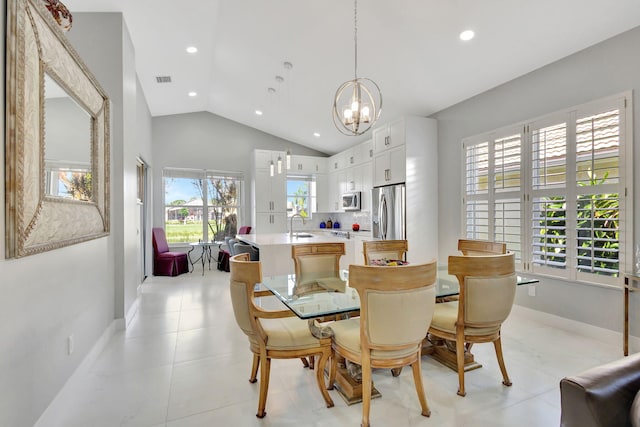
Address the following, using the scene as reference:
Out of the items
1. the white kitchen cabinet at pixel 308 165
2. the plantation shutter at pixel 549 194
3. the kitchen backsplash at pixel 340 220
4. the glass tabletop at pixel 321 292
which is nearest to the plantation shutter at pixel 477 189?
the plantation shutter at pixel 549 194

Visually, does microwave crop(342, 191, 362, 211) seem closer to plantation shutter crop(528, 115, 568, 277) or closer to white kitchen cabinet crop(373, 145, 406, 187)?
white kitchen cabinet crop(373, 145, 406, 187)

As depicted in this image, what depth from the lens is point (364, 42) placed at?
3689 millimetres

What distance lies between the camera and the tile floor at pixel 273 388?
6.06ft

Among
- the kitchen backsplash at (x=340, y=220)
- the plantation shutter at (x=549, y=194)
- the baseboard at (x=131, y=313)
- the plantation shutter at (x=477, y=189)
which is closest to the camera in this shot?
the plantation shutter at (x=549, y=194)

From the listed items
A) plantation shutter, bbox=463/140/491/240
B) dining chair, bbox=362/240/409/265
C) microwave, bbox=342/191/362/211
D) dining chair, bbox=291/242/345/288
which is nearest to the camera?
dining chair, bbox=291/242/345/288

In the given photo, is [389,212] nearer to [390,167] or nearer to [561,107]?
[390,167]

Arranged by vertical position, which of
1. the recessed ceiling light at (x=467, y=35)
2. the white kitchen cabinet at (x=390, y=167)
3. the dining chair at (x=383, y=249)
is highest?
the recessed ceiling light at (x=467, y=35)

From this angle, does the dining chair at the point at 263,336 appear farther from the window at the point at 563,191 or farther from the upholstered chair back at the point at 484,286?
the window at the point at 563,191

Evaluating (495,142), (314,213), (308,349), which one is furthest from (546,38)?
(314,213)

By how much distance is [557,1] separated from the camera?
2582 millimetres

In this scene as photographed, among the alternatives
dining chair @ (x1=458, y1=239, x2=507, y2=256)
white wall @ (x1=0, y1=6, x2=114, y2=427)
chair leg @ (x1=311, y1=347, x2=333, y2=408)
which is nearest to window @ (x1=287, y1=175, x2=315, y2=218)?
dining chair @ (x1=458, y1=239, x2=507, y2=256)

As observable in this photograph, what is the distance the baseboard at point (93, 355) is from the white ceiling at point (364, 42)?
3.20 metres

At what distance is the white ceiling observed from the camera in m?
2.86

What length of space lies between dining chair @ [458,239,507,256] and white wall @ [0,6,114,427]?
330cm
